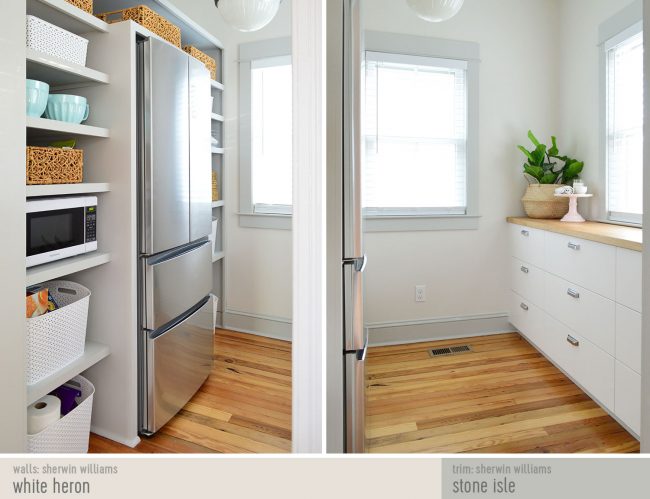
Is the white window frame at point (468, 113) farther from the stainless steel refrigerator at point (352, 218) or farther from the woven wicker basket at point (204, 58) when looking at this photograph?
the woven wicker basket at point (204, 58)

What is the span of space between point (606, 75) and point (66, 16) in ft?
7.57

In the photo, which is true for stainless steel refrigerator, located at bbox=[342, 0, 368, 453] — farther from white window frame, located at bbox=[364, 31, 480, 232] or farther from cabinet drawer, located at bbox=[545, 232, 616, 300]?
white window frame, located at bbox=[364, 31, 480, 232]

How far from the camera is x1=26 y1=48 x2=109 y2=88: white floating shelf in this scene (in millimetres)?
808

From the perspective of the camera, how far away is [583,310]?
161cm

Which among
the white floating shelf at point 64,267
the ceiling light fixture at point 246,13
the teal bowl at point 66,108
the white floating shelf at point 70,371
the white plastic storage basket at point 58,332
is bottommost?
the white floating shelf at point 70,371

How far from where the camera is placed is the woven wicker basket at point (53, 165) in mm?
806

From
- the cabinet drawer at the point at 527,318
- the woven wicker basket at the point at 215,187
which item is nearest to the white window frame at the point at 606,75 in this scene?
the cabinet drawer at the point at 527,318

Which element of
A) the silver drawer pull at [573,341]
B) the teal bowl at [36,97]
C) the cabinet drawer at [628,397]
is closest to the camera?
the teal bowl at [36,97]

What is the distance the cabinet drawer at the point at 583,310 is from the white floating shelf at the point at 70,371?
1.66 meters

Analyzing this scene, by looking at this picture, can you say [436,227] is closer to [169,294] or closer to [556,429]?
[556,429]

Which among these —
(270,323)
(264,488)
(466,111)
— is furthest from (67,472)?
(466,111)

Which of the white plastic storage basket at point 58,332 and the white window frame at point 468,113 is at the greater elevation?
the white window frame at point 468,113

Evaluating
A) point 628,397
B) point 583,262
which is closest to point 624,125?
point 583,262

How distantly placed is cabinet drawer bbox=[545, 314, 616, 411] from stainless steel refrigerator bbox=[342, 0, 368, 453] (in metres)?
1.09
